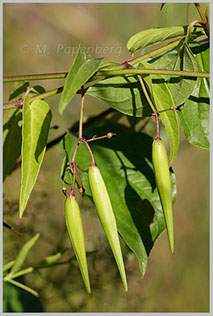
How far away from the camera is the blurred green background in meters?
0.50

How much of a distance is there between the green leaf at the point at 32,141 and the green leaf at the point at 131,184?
0.17ft

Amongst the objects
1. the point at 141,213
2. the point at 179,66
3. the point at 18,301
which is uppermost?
the point at 179,66

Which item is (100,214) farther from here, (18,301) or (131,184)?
(18,301)

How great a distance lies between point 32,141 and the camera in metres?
0.23

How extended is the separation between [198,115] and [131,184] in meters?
0.07

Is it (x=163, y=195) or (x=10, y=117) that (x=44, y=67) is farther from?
(x=163, y=195)

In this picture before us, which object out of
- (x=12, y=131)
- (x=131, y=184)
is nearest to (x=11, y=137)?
(x=12, y=131)

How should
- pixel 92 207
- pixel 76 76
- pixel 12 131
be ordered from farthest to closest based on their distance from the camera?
pixel 92 207 < pixel 12 131 < pixel 76 76

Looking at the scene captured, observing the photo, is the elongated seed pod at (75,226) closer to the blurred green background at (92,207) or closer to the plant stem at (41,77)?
the plant stem at (41,77)

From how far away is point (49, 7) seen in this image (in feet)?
3.81

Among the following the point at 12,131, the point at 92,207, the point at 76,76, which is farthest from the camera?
the point at 92,207

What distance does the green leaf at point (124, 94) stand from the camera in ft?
0.86

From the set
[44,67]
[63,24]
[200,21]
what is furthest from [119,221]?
[63,24]

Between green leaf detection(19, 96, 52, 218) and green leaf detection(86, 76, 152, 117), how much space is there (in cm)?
4
